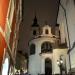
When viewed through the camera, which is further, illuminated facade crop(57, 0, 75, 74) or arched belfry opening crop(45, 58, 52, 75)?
arched belfry opening crop(45, 58, 52, 75)

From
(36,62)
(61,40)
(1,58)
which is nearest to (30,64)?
(36,62)

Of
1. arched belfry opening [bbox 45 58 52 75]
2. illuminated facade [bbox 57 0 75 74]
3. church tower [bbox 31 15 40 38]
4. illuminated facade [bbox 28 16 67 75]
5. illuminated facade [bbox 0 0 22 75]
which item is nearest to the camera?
illuminated facade [bbox 0 0 22 75]

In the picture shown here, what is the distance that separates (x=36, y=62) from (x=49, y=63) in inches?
121

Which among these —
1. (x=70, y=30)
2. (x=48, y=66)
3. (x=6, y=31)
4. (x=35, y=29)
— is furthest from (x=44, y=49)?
(x=6, y=31)

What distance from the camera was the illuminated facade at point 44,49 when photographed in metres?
36.0

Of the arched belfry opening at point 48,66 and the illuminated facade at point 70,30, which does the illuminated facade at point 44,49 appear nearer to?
the arched belfry opening at point 48,66

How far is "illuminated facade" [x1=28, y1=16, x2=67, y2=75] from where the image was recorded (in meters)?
36.0

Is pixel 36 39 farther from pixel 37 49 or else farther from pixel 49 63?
pixel 49 63

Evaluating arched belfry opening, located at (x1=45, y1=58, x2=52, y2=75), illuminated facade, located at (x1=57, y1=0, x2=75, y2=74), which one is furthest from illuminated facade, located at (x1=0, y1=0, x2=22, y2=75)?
arched belfry opening, located at (x1=45, y1=58, x2=52, y2=75)

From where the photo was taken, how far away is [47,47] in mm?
39375

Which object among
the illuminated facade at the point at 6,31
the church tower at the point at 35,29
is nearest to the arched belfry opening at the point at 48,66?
the church tower at the point at 35,29

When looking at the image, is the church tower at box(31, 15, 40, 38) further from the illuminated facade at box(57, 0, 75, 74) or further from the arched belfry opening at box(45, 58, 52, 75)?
the illuminated facade at box(57, 0, 75, 74)

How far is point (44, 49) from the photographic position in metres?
38.3

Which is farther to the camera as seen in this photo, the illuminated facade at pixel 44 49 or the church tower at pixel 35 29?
the church tower at pixel 35 29
